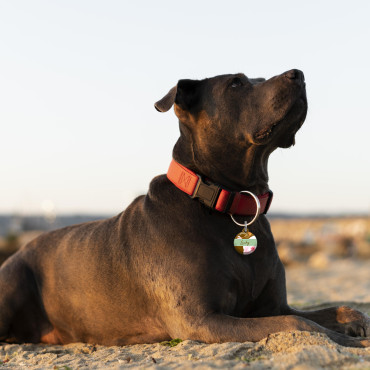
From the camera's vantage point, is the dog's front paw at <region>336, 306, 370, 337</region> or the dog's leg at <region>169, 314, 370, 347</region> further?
the dog's front paw at <region>336, 306, 370, 337</region>

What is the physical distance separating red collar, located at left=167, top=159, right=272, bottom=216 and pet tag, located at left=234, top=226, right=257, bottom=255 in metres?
0.20

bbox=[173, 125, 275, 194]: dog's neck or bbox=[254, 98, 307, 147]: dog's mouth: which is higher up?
bbox=[254, 98, 307, 147]: dog's mouth

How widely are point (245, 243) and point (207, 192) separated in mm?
482

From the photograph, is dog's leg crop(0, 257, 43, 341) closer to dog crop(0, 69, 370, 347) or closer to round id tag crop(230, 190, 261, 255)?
dog crop(0, 69, 370, 347)

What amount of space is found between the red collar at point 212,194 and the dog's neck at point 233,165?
117mm

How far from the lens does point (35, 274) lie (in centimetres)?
534

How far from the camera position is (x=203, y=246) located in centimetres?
405

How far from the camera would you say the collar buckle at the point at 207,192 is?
4.14m

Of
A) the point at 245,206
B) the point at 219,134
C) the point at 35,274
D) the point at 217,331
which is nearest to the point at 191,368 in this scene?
the point at 217,331

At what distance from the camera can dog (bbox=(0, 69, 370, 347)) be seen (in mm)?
3955

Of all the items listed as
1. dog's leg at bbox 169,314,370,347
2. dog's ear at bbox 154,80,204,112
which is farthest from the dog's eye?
dog's leg at bbox 169,314,370,347

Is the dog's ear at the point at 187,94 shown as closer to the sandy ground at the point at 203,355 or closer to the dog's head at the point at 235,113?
the dog's head at the point at 235,113

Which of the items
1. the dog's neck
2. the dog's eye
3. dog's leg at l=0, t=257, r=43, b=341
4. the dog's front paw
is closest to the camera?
the dog's front paw

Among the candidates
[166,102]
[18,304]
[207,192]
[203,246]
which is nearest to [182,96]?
[166,102]
